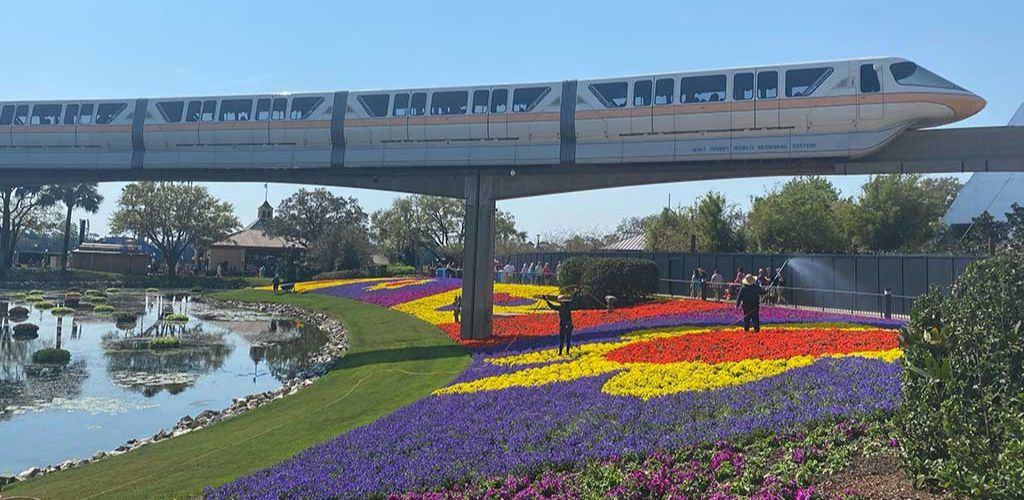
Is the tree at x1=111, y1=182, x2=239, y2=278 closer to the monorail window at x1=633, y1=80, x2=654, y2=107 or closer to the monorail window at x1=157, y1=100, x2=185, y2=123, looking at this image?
the monorail window at x1=157, y1=100, x2=185, y2=123

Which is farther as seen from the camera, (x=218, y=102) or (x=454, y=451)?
(x=218, y=102)

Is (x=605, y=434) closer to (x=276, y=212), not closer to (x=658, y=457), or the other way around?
(x=658, y=457)

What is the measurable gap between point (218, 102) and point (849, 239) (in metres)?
46.9

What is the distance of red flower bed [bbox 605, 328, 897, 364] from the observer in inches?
699

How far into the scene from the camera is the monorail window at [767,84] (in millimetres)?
24750

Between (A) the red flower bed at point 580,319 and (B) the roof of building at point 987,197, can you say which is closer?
(A) the red flower bed at point 580,319

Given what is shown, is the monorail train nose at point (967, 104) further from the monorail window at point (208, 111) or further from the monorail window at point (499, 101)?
the monorail window at point (208, 111)

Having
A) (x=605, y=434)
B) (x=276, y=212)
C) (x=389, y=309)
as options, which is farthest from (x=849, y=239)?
(x=276, y=212)

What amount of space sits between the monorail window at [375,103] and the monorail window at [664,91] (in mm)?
10037

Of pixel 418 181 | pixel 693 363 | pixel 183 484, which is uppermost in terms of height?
pixel 418 181

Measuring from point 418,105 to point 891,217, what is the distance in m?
42.5

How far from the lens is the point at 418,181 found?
29.3 metres

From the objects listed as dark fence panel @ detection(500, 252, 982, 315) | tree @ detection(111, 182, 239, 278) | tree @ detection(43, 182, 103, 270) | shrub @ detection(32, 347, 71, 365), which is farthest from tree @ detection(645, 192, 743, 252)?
tree @ detection(43, 182, 103, 270)

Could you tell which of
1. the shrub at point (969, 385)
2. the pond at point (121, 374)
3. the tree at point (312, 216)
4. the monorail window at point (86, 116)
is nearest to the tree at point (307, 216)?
the tree at point (312, 216)
